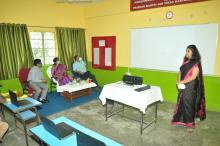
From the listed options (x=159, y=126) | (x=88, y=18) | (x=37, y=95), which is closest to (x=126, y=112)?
(x=159, y=126)

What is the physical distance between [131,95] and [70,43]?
12.5 feet

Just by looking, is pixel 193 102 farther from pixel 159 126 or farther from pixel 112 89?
pixel 112 89

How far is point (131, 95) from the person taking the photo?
3.11 meters

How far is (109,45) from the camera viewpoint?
19.7 ft

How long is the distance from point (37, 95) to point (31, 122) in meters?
1.20

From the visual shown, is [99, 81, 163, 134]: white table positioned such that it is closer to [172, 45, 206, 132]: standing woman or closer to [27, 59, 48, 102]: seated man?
[172, 45, 206, 132]: standing woman

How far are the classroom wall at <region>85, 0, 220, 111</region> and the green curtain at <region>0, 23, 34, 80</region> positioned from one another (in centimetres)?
227

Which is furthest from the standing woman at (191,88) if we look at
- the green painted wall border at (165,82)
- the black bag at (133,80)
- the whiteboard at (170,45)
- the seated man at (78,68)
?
the seated man at (78,68)

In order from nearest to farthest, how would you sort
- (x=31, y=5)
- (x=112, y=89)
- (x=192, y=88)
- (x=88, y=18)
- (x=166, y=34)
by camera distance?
(x=192, y=88)
(x=112, y=89)
(x=166, y=34)
(x=31, y=5)
(x=88, y=18)

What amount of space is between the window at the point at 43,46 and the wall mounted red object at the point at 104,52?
1.45 meters

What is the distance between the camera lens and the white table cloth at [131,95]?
298cm

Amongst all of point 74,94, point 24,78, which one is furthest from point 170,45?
point 24,78

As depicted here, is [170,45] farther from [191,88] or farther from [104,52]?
[104,52]

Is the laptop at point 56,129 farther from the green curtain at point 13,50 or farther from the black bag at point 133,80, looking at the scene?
the green curtain at point 13,50
